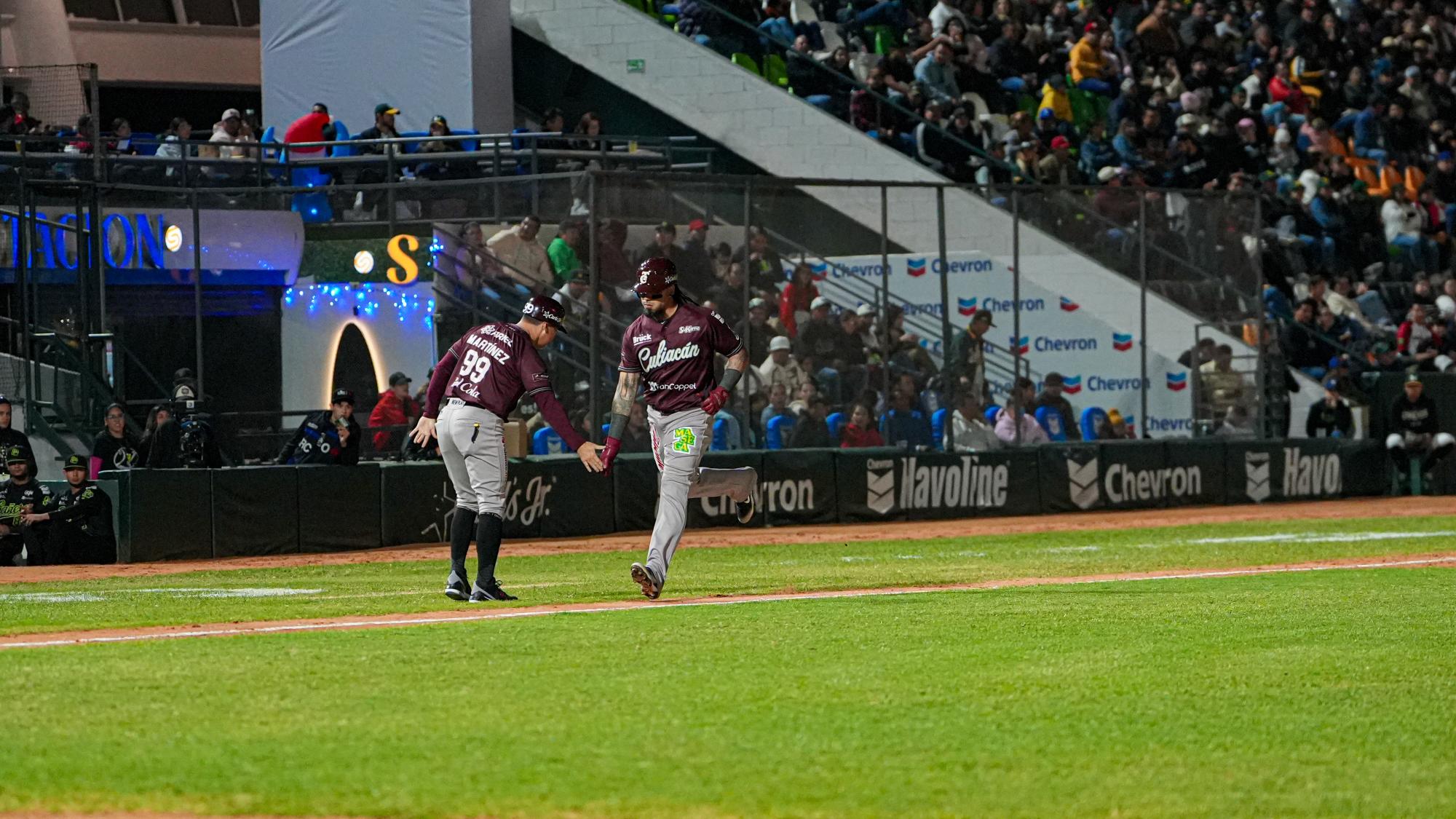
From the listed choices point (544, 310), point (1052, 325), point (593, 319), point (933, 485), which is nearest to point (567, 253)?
point (593, 319)

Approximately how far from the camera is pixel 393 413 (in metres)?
22.3

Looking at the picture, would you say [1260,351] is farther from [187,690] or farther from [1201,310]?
[187,690]

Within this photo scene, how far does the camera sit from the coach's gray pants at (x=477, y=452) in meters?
12.1

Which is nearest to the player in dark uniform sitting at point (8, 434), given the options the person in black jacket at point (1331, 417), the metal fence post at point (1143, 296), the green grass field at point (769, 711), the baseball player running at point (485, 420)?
the green grass field at point (769, 711)

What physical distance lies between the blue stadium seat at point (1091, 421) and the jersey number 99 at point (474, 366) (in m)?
14.4

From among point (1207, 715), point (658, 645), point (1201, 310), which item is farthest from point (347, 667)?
point (1201, 310)

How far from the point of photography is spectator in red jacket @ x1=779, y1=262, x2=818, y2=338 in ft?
75.4

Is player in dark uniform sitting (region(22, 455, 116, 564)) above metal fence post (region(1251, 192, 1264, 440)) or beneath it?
beneath

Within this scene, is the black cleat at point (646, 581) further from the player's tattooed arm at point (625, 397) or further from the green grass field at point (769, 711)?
the player's tattooed arm at point (625, 397)

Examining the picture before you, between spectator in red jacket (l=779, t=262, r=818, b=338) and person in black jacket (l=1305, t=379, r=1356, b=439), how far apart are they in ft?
29.1

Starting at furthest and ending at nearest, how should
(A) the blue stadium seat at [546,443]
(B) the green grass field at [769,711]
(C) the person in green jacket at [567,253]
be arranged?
(A) the blue stadium seat at [546,443], (C) the person in green jacket at [567,253], (B) the green grass field at [769,711]

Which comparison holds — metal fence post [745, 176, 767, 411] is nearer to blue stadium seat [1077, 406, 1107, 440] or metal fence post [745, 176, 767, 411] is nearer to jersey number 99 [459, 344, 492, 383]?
blue stadium seat [1077, 406, 1107, 440]

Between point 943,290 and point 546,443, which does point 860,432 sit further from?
point 546,443

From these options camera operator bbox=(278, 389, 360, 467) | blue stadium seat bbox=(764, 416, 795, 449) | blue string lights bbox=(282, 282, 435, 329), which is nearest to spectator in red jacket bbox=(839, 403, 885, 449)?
blue stadium seat bbox=(764, 416, 795, 449)
